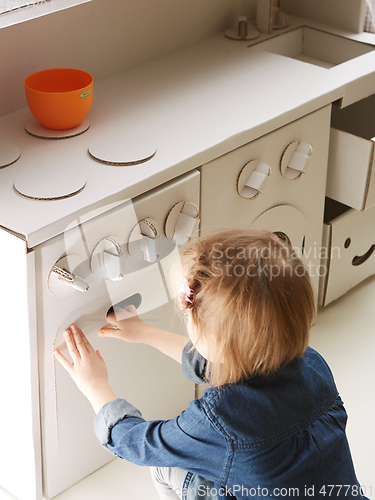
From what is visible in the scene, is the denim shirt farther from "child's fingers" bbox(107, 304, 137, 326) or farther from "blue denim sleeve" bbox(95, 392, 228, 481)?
"child's fingers" bbox(107, 304, 137, 326)

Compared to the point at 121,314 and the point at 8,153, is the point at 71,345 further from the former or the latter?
the point at 8,153

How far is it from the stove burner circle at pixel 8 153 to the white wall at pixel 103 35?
147 mm

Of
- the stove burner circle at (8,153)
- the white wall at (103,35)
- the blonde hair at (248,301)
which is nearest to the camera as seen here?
the blonde hair at (248,301)

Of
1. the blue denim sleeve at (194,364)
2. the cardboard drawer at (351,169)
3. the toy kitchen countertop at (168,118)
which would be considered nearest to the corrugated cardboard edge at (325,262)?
the cardboard drawer at (351,169)

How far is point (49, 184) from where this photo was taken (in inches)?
44.6

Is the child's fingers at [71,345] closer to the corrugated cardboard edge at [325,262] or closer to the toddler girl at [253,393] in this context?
the toddler girl at [253,393]

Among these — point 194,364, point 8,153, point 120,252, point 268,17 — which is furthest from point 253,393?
point 268,17

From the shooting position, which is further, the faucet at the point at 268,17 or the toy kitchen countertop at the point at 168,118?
the faucet at the point at 268,17

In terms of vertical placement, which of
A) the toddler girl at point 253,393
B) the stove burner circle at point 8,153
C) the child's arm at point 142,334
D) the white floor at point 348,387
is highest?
the stove burner circle at point 8,153

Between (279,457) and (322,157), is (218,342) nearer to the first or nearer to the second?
(279,457)

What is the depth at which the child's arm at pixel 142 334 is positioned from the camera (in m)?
1.24

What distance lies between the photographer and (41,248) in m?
1.03

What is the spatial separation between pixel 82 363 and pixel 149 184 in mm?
324

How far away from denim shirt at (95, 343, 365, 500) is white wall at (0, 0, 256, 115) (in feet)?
2.45
